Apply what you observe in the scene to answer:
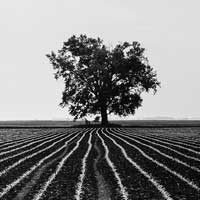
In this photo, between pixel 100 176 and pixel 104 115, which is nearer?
pixel 100 176

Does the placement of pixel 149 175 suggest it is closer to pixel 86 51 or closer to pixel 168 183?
pixel 168 183

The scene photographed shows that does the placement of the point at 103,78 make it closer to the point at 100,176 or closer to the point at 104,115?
the point at 104,115

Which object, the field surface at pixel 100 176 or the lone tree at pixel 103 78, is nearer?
the field surface at pixel 100 176

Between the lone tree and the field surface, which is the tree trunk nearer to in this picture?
the lone tree

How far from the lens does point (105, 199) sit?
824cm

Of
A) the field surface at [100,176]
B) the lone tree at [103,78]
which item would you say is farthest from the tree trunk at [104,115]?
the field surface at [100,176]

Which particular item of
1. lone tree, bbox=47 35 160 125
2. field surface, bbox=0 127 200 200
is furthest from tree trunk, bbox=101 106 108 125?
field surface, bbox=0 127 200 200

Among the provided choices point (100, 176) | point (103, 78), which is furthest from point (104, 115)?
point (100, 176)

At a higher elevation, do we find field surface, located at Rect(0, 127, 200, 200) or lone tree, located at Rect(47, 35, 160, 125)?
lone tree, located at Rect(47, 35, 160, 125)

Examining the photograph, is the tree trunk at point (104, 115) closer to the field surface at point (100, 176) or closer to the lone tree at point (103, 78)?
the lone tree at point (103, 78)

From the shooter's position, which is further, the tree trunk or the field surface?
the tree trunk

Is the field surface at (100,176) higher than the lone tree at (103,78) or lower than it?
lower

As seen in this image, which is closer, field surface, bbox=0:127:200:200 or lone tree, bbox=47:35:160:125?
field surface, bbox=0:127:200:200

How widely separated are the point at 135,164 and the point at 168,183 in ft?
10.8
